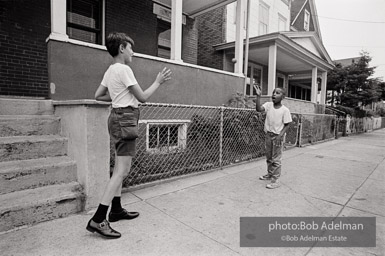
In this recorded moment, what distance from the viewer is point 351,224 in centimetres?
265

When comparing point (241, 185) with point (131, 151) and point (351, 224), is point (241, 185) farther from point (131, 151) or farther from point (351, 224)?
point (131, 151)

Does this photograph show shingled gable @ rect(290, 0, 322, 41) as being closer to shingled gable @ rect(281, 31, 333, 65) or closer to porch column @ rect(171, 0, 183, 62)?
shingled gable @ rect(281, 31, 333, 65)

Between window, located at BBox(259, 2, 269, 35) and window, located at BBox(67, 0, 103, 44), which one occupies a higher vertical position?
window, located at BBox(259, 2, 269, 35)

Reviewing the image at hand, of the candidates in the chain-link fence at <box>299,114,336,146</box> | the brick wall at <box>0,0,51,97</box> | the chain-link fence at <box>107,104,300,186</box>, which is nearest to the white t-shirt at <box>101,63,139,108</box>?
the chain-link fence at <box>107,104,300,186</box>

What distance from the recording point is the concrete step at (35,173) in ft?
7.98

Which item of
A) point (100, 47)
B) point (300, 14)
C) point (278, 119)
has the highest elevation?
point (300, 14)

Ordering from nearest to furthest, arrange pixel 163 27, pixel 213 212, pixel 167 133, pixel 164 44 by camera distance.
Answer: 1. pixel 213 212
2. pixel 167 133
3. pixel 163 27
4. pixel 164 44

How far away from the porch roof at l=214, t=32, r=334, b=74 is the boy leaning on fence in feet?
20.2

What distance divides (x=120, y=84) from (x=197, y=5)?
6.75 m

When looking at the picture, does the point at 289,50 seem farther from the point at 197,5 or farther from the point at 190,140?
the point at 190,140

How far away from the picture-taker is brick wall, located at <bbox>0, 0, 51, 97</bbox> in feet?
16.2

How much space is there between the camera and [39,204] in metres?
2.32

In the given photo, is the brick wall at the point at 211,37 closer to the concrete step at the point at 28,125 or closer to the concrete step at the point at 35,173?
the concrete step at the point at 28,125

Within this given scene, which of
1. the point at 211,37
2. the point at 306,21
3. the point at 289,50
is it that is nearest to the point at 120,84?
the point at 211,37
